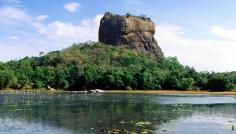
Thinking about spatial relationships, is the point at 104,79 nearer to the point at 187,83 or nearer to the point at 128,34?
→ the point at 187,83

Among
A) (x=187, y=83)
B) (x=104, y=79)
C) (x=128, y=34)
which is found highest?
(x=128, y=34)

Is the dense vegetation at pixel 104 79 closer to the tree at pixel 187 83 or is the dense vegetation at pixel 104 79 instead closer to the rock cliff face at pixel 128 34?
the tree at pixel 187 83

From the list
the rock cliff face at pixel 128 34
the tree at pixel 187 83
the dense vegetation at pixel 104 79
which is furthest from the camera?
the rock cliff face at pixel 128 34

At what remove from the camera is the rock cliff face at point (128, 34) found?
7175 inches

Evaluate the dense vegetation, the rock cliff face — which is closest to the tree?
the dense vegetation

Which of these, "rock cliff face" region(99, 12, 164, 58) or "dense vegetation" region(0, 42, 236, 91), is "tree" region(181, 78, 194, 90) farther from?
"rock cliff face" region(99, 12, 164, 58)

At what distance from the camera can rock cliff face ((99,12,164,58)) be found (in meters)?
182

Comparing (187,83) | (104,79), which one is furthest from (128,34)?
(187,83)

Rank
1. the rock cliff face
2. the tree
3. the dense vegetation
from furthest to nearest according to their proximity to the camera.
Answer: the rock cliff face → the tree → the dense vegetation

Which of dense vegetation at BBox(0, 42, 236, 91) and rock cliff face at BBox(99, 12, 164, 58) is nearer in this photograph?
dense vegetation at BBox(0, 42, 236, 91)

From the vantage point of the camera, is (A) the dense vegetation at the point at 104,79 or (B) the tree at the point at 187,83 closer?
(A) the dense vegetation at the point at 104,79

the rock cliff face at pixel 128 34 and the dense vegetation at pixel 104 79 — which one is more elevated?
the rock cliff face at pixel 128 34

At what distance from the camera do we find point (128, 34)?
608 ft

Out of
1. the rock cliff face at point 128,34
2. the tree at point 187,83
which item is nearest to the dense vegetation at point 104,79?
the tree at point 187,83
